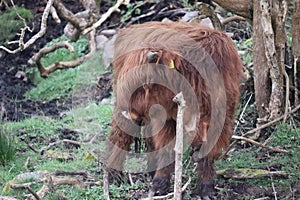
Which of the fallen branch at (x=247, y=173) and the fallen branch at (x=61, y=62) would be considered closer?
the fallen branch at (x=247, y=173)

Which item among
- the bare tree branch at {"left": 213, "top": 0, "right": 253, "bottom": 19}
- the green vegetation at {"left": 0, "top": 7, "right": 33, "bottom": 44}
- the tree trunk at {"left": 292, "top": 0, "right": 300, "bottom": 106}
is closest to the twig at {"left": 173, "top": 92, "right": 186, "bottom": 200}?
the bare tree branch at {"left": 213, "top": 0, "right": 253, "bottom": 19}

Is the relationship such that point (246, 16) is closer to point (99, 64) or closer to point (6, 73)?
point (99, 64)

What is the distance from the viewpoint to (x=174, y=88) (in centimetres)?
406

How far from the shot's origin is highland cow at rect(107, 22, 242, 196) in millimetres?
4078

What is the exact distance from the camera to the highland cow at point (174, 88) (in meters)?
4.08

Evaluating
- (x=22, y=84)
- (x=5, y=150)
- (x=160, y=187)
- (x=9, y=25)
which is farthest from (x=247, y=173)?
(x=9, y=25)

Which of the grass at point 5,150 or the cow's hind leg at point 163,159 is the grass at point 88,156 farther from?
the cow's hind leg at point 163,159

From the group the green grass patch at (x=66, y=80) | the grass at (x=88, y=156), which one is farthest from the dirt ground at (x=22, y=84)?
the grass at (x=88, y=156)

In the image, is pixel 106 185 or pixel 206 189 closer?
pixel 206 189

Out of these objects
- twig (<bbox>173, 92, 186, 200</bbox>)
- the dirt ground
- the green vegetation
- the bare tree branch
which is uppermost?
the bare tree branch

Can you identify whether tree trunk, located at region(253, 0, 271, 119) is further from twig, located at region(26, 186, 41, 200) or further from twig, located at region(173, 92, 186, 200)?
twig, located at region(173, 92, 186, 200)

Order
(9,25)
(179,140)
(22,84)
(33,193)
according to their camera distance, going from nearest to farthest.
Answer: (179,140)
(33,193)
(22,84)
(9,25)

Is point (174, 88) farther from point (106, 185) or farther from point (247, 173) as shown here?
point (247, 173)

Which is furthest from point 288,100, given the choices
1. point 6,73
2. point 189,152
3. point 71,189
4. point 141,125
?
point 6,73
